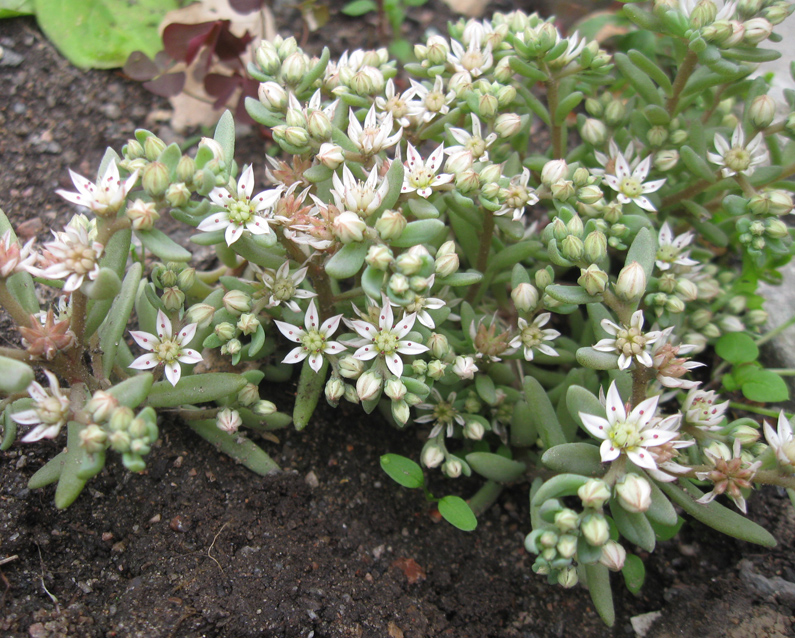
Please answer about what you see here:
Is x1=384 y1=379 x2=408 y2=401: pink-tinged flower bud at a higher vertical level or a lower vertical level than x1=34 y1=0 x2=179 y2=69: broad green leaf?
lower

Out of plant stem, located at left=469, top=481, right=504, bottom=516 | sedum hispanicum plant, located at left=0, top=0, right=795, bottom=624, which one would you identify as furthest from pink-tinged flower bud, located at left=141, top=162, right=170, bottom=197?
plant stem, located at left=469, top=481, right=504, bottom=516

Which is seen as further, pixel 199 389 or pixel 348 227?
pixel 199 389

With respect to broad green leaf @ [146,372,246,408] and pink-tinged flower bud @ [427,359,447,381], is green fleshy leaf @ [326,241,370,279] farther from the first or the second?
broad green leaf @ [146,372,246,408]

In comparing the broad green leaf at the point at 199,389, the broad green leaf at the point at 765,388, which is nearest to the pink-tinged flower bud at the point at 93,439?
the broad green leaf at the point at 199,389

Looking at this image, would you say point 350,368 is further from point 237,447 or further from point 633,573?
point 633,573

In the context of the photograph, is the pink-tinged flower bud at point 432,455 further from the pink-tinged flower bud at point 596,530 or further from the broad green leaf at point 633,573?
the broad green leaf at point 633,573

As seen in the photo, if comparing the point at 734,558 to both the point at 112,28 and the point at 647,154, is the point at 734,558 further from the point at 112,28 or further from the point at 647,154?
the point at 112,28

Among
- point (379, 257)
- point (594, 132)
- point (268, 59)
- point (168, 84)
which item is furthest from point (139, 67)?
point (594, 132)
